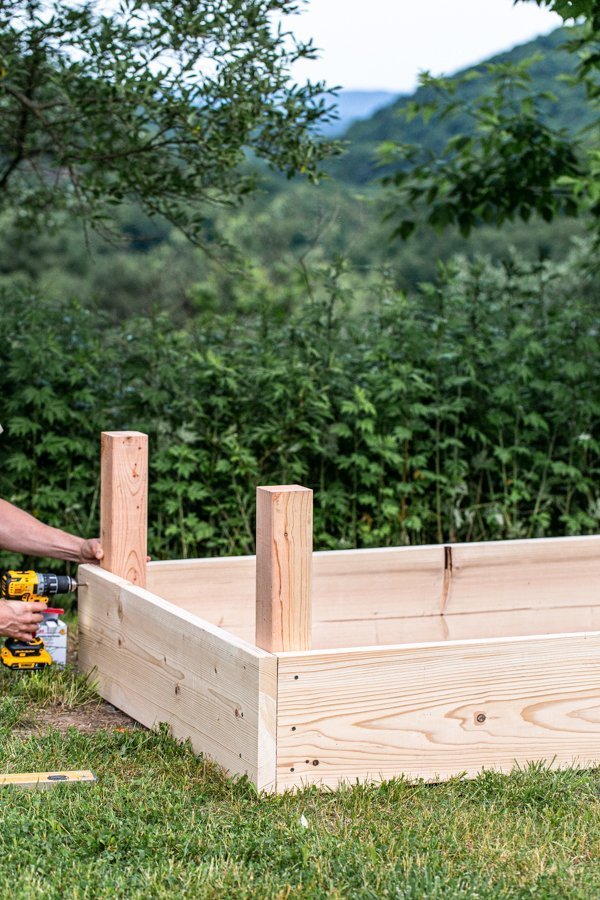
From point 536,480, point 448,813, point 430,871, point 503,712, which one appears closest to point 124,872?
point 430,871

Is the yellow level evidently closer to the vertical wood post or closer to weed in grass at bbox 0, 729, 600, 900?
weed in grass at bbox 0, 729, 600, 900

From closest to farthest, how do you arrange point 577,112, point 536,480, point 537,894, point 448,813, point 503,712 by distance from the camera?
1. point 537,894
2. point 448,813
3. point 503,712
4. point 536,480
5. point 577,112

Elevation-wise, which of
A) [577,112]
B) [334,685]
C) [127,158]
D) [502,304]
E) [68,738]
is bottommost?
[68,738]

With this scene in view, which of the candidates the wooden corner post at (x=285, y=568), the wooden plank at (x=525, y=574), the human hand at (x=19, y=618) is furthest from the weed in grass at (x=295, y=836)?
the wooden plank at (x=525, y=574)

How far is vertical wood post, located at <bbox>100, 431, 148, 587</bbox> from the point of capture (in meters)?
3.97

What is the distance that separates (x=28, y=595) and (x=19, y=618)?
0.31 feet

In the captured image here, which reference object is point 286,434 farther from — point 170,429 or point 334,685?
point 334,685

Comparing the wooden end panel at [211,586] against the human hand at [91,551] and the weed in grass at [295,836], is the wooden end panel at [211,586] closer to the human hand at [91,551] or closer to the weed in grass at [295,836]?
the human hand at [91,551]

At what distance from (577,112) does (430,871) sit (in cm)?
4191

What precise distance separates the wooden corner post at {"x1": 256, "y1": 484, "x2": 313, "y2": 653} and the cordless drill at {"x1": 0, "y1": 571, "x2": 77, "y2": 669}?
1.12 metres

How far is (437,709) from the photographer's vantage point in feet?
10.2

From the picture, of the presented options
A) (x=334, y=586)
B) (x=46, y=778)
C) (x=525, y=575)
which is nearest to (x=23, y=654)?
(x=46, y=778)

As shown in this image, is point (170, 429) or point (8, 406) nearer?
point (8, 406)

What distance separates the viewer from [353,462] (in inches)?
224
